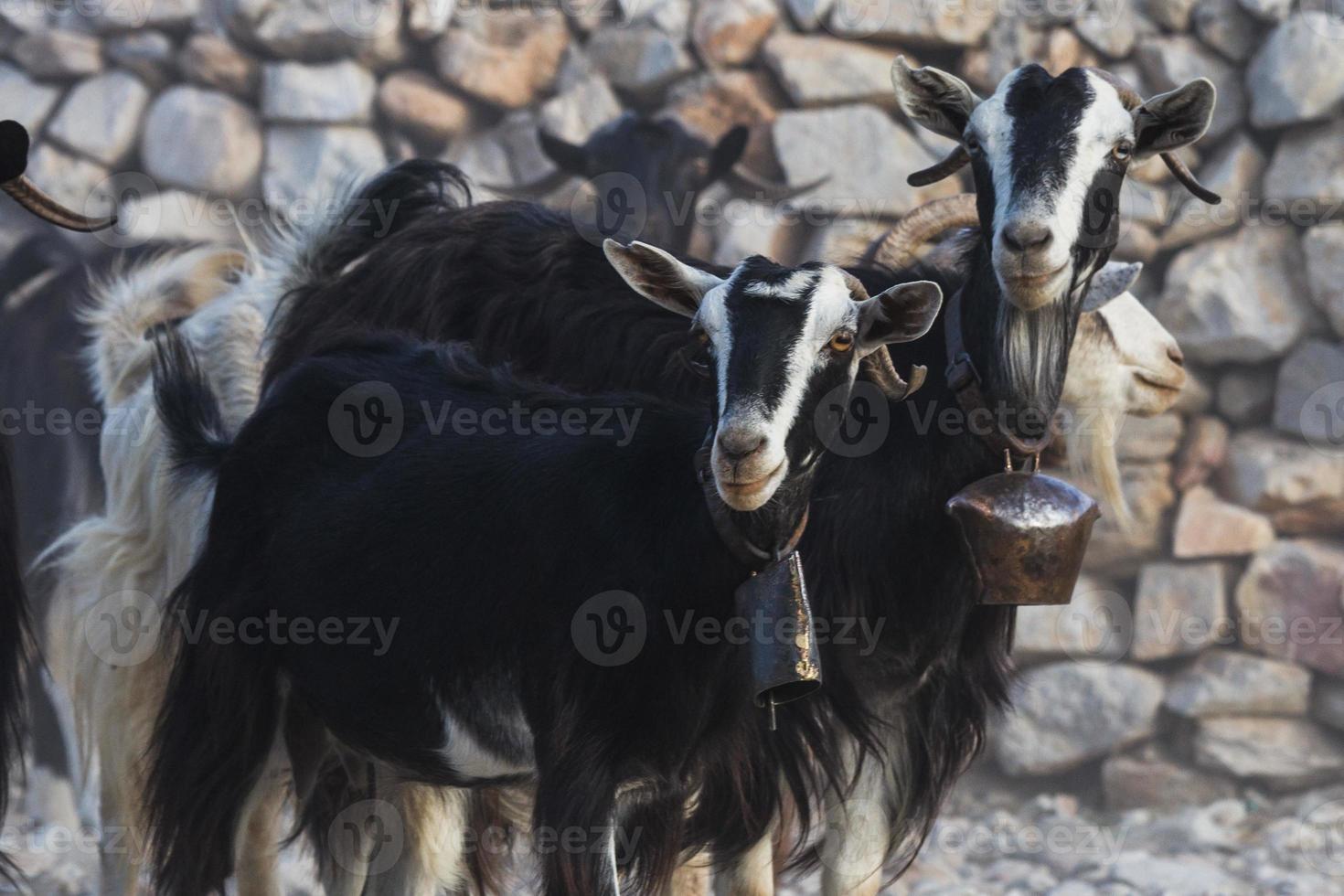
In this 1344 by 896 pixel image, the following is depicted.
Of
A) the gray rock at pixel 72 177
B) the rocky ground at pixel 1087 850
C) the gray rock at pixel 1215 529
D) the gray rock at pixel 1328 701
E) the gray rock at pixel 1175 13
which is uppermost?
the gray rock at pixel 1175 13

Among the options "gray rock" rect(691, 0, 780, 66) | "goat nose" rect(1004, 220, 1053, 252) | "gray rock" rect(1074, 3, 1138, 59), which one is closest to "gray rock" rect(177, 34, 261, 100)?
"gray rock" rect(691, 0, 780, 66)

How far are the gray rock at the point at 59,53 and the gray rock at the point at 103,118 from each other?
92mm

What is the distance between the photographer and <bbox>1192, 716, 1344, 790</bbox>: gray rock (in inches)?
254

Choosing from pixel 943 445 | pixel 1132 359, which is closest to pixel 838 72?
pixel 1132 359

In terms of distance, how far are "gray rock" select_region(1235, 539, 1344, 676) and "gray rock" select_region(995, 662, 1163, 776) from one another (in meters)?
0.43

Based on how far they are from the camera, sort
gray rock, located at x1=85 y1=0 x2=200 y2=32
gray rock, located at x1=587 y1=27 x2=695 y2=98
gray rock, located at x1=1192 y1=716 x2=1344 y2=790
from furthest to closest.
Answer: gray rock, located at x1=85 y1=0 x2=200 y2=32
gray rock, located at x1=587 y1=27 x2=695 y2=98
gray rock, located at x1=1192 y1=716 x2=1344 y2=790

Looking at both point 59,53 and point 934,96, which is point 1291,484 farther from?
point 59,53

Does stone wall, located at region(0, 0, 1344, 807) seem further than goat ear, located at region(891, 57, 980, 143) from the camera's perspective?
Yes

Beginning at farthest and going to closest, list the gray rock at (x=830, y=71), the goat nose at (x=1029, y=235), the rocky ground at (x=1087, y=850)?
the gray rock at (x=830, y=71), the rocky ground at (x=1087, y=850), the goat nose at (x=1029, y=235)

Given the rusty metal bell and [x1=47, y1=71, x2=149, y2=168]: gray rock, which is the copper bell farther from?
[x1=47, y1=71, x2=149, y2=168]: gray rock

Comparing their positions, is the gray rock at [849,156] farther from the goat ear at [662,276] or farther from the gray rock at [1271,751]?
the goat ear at [662,276]

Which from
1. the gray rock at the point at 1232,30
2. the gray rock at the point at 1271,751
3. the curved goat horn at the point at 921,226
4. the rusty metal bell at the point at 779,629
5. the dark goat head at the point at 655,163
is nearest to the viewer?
the rusty metal bell at the point at 779,629

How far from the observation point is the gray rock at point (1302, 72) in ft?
21.9

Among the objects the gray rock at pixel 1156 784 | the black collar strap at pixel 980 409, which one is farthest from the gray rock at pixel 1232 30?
the black collar strap at pixel 980 409
